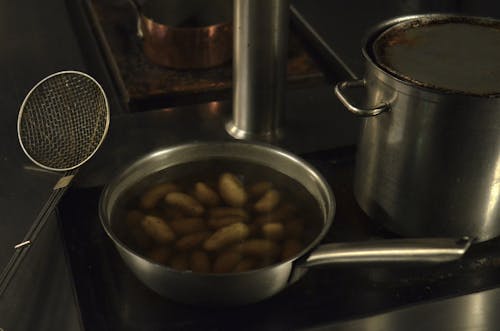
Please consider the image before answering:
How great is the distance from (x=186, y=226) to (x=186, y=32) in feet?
1.27

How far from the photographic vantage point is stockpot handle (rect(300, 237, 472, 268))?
1.89 ft

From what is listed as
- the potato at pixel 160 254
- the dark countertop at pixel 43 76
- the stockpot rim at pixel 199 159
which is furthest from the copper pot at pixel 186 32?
the potato at pixel 160 254

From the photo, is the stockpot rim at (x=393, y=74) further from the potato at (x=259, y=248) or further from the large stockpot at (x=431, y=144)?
the potato at (x=259, y=248)

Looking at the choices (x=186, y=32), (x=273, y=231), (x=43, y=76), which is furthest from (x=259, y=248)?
(x=43, y=76)

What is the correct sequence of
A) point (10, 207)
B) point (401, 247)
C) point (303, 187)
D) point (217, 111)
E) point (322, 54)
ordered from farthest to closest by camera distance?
point (322, 54), point (217, 111), point (10, 207), point (303, 187), point (401, 247)

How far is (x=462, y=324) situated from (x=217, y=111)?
1.37 ft

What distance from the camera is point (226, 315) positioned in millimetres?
619

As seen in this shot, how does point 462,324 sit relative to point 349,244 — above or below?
below

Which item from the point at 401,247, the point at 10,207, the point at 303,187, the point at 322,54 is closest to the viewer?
the point at 401,247

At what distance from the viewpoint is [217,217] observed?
674 mm

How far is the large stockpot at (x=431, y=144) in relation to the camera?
601 mm

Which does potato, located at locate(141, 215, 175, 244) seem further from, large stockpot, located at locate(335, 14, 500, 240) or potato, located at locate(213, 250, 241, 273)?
large stockpot, located at locate(335, 14, 500, 240)

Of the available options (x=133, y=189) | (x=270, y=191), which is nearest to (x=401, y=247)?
(x=270, y=191)

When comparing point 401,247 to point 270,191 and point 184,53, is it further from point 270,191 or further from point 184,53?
point 184,53
